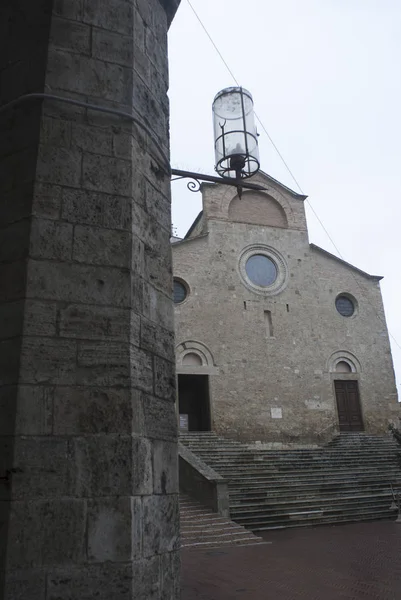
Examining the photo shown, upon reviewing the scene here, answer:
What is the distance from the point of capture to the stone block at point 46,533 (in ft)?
7.00

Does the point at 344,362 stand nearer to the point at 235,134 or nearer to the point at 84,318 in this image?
the point at 235,134

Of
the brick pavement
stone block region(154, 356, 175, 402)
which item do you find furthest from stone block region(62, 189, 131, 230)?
the brick pavement

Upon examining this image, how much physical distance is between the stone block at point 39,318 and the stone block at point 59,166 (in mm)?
685

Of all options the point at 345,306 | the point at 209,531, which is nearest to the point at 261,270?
the point at 345,306

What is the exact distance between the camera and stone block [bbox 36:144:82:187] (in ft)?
8.88

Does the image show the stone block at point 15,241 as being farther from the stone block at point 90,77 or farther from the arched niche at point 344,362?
the arched niche at point 344,362

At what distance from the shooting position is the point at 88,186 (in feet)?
9.15

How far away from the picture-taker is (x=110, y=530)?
227 centimetres

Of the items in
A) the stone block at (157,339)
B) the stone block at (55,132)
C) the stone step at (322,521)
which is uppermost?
the stone block at (55,132)

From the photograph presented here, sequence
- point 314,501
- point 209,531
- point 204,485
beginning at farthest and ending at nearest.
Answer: point 314,501 < point 204,485 < point 209,531

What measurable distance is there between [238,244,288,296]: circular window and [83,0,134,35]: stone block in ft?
56.0

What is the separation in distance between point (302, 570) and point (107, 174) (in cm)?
545

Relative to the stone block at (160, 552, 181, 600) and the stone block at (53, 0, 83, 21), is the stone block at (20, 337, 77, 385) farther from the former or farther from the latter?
the stone block at (53, 0, 83, 21)

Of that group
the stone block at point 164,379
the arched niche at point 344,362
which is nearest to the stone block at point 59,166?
the stone block at point 164,379
